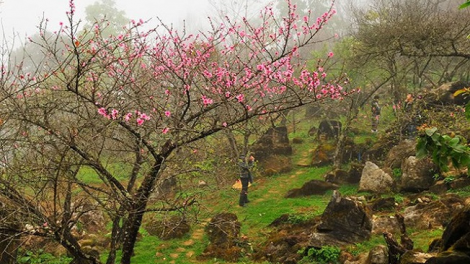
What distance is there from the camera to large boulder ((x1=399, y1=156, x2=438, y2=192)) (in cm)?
1284

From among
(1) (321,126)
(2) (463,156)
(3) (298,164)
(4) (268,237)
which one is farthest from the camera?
(1) (321,126)

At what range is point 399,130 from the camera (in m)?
17.1

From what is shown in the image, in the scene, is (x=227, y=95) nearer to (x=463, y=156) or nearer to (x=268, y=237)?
(x=463, y=156)

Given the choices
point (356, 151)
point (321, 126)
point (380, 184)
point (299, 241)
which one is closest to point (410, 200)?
point (380, 184)

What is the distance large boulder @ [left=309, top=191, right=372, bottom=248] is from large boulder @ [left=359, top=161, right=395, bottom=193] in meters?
4.42

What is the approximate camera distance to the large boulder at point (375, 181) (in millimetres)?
13898

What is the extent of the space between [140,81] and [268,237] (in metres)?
6.61

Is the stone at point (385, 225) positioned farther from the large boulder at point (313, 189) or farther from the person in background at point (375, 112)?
the person in background at point (375, 112)

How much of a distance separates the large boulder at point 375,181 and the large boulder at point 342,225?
4.42 metres

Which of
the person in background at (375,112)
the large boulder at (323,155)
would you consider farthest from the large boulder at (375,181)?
the person in background at (375,112)

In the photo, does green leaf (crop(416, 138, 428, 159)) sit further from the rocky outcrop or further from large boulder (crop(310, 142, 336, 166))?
large boulder (crop(310, 142, 336, 166))

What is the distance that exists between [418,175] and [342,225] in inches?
214

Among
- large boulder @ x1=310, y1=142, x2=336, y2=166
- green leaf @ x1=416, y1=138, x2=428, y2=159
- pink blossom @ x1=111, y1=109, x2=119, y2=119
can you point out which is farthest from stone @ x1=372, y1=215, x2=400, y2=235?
large boulder @ x1=310, y1=142, x2=336, y2=166

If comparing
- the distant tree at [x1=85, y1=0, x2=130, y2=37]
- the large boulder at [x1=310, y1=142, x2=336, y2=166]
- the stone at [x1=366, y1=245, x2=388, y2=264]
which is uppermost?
the distant tree at [x1=85, y1=0, x2=130, y2=37]
